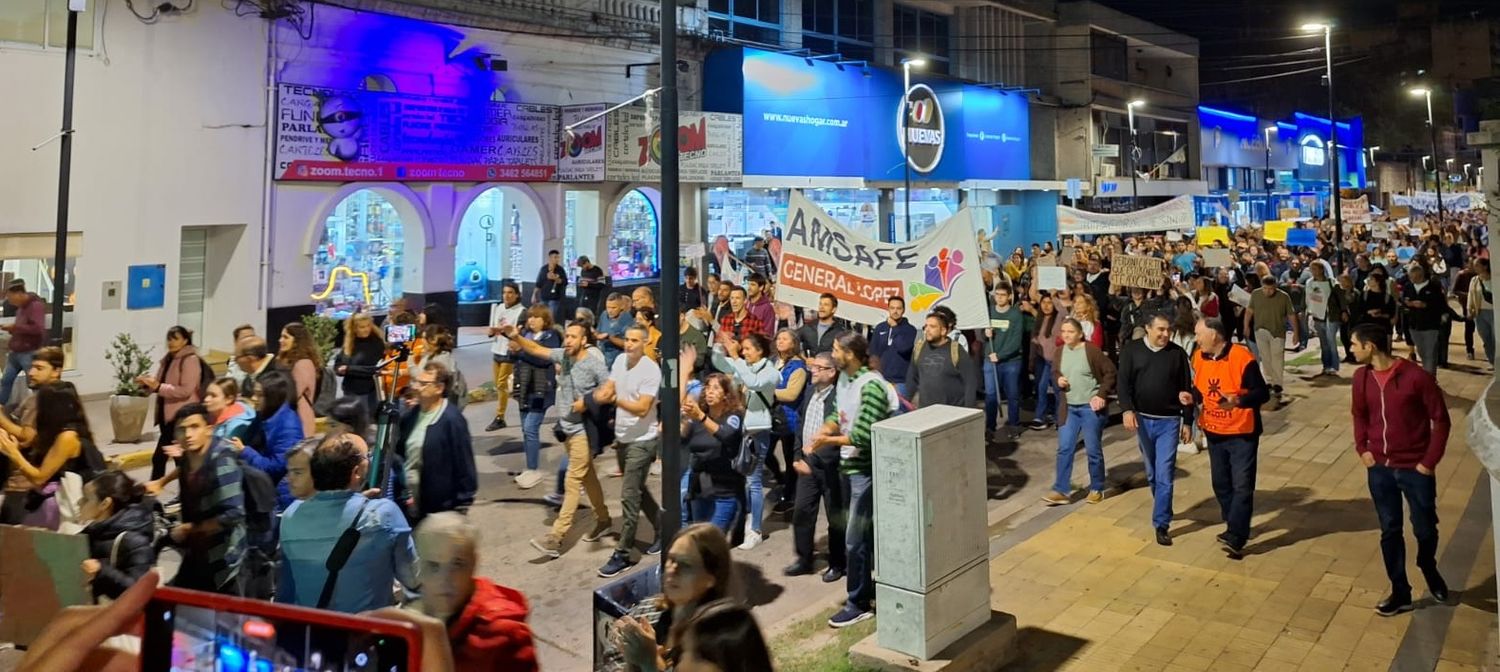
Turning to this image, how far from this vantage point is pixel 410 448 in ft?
20.7

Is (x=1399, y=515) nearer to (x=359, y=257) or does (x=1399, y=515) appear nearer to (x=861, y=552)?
(x=861, y=552)

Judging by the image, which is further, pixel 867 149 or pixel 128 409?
pixel 867 149

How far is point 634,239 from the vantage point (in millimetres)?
24891

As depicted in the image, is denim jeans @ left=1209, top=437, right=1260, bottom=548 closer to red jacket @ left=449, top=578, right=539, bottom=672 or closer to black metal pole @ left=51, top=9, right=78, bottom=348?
red jacket @ left=449, top=578, right=539, bottom=672

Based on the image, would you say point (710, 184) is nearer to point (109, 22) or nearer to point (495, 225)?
point (495, 225)

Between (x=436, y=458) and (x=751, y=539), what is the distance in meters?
3.02

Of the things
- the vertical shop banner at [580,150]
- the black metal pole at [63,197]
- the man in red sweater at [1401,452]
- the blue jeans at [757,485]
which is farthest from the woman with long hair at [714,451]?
the vertical shop banner at [580,150]

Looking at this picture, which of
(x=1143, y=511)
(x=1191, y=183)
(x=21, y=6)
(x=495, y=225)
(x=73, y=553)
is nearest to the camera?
(x=73, y=553)

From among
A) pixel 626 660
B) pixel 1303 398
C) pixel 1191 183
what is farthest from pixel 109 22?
pixel 1191 183

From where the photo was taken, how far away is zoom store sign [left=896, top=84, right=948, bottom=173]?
1226 inches

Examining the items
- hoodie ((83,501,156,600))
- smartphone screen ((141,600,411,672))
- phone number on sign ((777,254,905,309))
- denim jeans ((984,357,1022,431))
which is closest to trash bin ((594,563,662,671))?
smartphone screen ((141,600,411,672))

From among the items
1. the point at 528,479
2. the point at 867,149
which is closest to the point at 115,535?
the point at 528,479

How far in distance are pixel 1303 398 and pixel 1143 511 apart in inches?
290

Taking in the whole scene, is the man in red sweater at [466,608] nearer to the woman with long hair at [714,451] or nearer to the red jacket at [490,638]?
the red jacket at [490,638]
